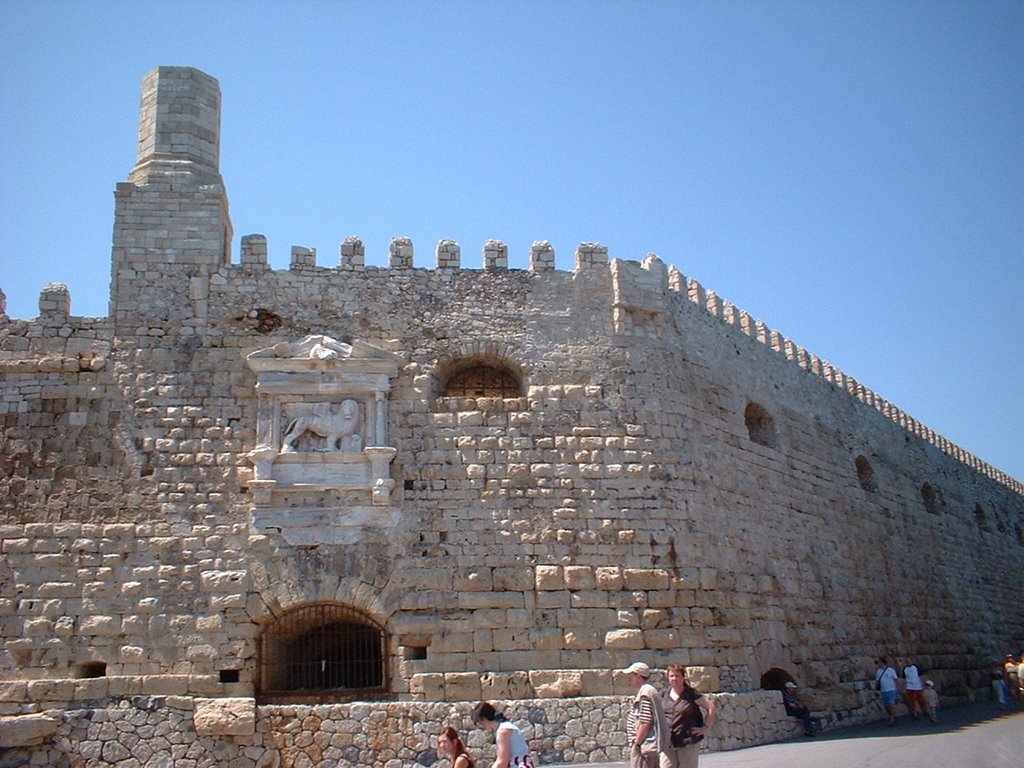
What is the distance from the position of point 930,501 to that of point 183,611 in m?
16.0

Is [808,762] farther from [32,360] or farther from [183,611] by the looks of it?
[32,360]

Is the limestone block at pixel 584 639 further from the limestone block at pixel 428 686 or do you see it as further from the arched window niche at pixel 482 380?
the arched window niche at pixel 482 380

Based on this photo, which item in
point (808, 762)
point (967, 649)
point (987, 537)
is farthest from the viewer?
point (987, 537)

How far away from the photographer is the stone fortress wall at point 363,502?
432 inches

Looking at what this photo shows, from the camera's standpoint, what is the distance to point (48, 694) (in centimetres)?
1082

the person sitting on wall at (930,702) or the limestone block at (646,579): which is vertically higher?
the limestone block at (646,579)

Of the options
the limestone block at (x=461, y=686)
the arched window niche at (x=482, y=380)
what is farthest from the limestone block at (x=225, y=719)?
the arched window niche at (x=482, y=380)

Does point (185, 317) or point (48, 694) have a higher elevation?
point (185, 317)

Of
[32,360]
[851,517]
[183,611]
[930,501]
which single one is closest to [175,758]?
[183,611]

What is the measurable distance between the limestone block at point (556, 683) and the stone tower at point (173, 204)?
5.96 metres

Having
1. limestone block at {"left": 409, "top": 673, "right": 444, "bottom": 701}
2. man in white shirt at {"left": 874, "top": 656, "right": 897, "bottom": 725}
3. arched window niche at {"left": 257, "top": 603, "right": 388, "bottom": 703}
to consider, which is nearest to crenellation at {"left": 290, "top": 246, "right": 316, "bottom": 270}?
arched window niche at {"left": 257, "top": 603, "right": 388, "bottom": 703}

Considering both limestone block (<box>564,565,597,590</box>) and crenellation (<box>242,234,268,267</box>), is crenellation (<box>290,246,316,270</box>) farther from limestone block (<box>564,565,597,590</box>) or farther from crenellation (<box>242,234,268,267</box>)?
limestone block (<box>564,565,597,590</box>)

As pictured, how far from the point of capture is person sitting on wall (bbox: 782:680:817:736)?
12.5 meters

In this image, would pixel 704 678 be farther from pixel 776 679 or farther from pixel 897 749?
pixel 897 749
